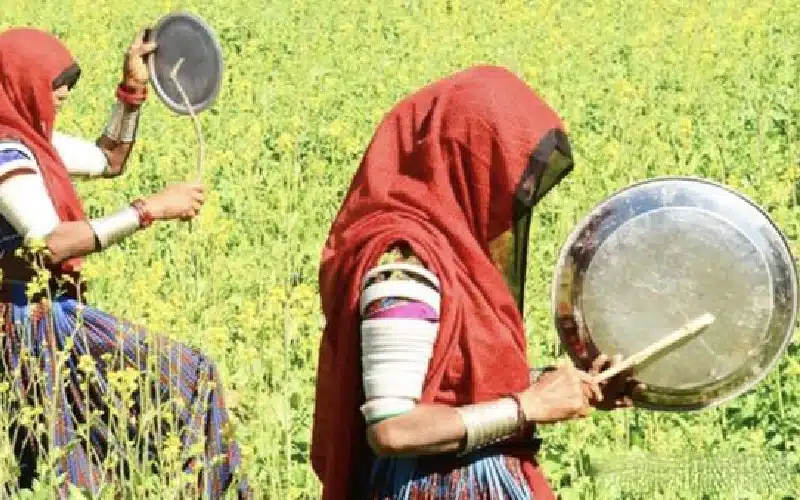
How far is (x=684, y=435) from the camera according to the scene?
454 cm

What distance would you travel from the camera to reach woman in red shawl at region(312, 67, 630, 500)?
2441mm

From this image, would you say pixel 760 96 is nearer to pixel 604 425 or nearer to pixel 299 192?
pixel 299 192

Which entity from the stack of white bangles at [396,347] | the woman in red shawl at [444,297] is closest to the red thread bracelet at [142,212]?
the woman in red shawl at [444,297]

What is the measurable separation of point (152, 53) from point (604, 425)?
5.43 feet

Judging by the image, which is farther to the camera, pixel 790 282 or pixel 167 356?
pixel 167 356

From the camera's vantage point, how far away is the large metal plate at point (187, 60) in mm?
4395

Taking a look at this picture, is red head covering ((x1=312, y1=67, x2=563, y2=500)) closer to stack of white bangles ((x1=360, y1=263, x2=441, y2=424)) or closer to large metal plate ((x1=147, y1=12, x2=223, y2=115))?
stack of white bangles ((x1=360, y1=263, x2=441, y2=424))

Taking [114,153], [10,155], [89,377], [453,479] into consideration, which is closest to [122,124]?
[114,153]

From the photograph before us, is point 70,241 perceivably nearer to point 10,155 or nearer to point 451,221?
point 10,155

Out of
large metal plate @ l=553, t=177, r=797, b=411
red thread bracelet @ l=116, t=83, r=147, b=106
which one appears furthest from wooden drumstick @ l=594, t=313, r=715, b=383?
red thread bracelet @ l=116, t=83, r=147, b=106

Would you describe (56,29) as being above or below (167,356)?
above

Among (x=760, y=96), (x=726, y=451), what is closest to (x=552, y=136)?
(x=726, y=451)

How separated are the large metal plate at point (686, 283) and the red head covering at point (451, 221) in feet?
0.62

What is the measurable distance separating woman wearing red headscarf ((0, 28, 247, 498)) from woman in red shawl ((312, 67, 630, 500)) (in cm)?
137
